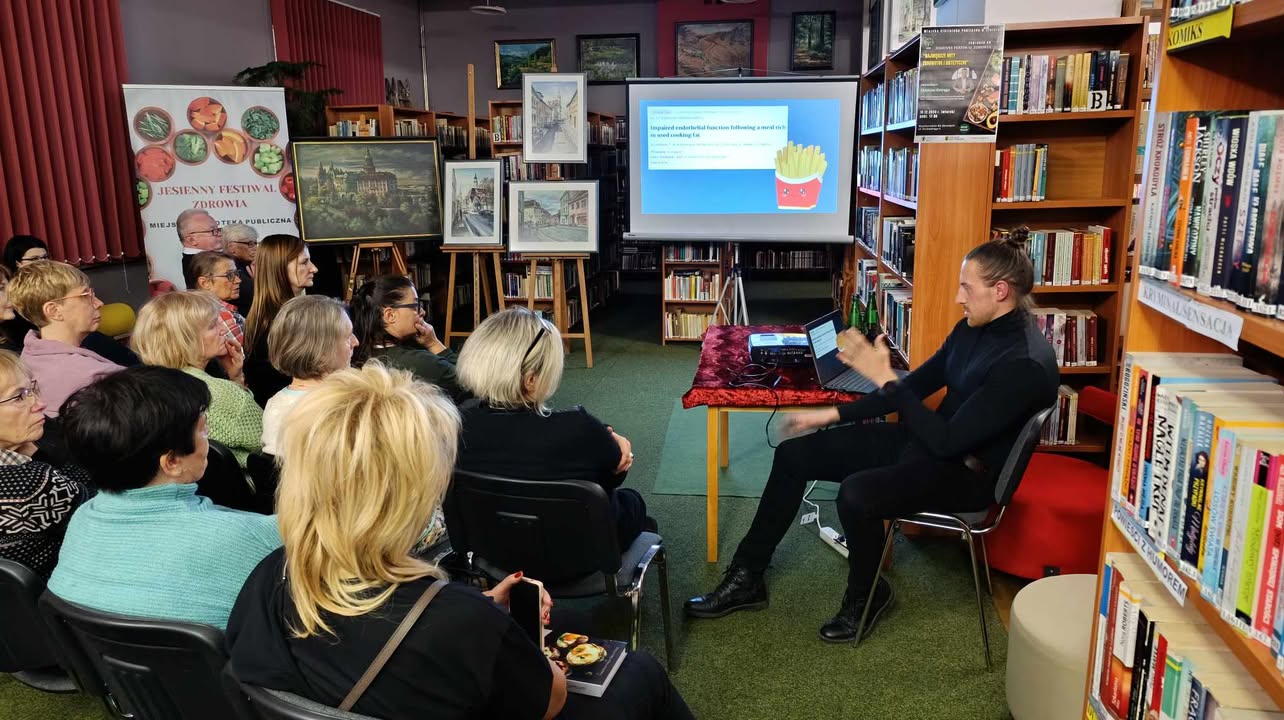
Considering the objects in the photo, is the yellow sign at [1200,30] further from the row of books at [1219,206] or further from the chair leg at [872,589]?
the chair leg at [872,589]

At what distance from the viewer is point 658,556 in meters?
2.39

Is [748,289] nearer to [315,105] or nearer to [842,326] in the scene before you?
[315,105]

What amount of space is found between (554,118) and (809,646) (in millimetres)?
4843

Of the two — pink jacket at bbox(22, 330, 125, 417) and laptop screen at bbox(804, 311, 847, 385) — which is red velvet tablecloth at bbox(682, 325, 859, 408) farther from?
pink jacket at bbox(22, 330, 125, 417)

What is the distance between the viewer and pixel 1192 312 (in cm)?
120

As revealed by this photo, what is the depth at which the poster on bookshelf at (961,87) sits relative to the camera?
332cm

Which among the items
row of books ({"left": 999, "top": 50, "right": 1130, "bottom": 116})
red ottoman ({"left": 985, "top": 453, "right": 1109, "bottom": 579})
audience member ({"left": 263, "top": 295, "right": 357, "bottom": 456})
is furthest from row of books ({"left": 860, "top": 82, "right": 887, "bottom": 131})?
audience member ({"left": 263, "top": 295, "right": 357, "bottom": 456})

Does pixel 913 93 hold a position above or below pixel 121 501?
above

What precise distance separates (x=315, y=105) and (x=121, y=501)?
585 cm

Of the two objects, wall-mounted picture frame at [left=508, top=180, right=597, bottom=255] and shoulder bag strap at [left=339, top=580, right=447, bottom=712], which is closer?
shoulder bag strap at [left=339, top=580, right=447, bottom=712]

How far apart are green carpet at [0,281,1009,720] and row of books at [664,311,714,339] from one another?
330 cm

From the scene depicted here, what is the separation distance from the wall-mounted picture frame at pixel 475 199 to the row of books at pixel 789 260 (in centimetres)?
467

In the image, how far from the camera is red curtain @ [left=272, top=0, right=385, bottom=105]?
7.86 metres

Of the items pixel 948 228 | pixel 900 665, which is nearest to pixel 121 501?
pixel 900 665
